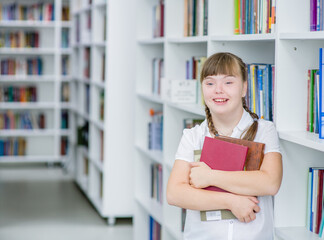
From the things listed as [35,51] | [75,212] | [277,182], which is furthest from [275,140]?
[35,51]

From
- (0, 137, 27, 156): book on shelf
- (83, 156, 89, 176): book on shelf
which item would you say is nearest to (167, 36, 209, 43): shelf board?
(83, 156, 89, 176): book on shelf

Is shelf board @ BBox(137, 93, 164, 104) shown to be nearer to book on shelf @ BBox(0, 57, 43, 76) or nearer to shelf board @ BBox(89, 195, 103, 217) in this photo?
shelf board @ BBox(89, 195, 103, 217)

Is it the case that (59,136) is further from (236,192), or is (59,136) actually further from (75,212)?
(236,192)

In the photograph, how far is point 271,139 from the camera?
1.99 m

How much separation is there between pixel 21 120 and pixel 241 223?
5.94m

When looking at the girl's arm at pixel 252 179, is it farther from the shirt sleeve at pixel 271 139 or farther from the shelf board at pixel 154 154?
the shelf board at pixel 154 154

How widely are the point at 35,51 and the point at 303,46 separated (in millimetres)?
5813

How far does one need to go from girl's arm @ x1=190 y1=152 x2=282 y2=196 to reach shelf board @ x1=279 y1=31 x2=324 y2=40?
0.39 metres

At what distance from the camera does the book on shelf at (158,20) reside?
146 inches

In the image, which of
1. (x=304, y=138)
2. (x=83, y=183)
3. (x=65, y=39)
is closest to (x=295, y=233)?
(x=304, y=138)

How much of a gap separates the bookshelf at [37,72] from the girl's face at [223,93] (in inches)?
224

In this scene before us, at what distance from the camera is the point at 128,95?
4824 millimetres

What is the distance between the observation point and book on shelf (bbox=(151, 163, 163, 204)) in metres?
3.72

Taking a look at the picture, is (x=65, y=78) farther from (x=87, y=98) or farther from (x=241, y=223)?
(x=241, y=223)
